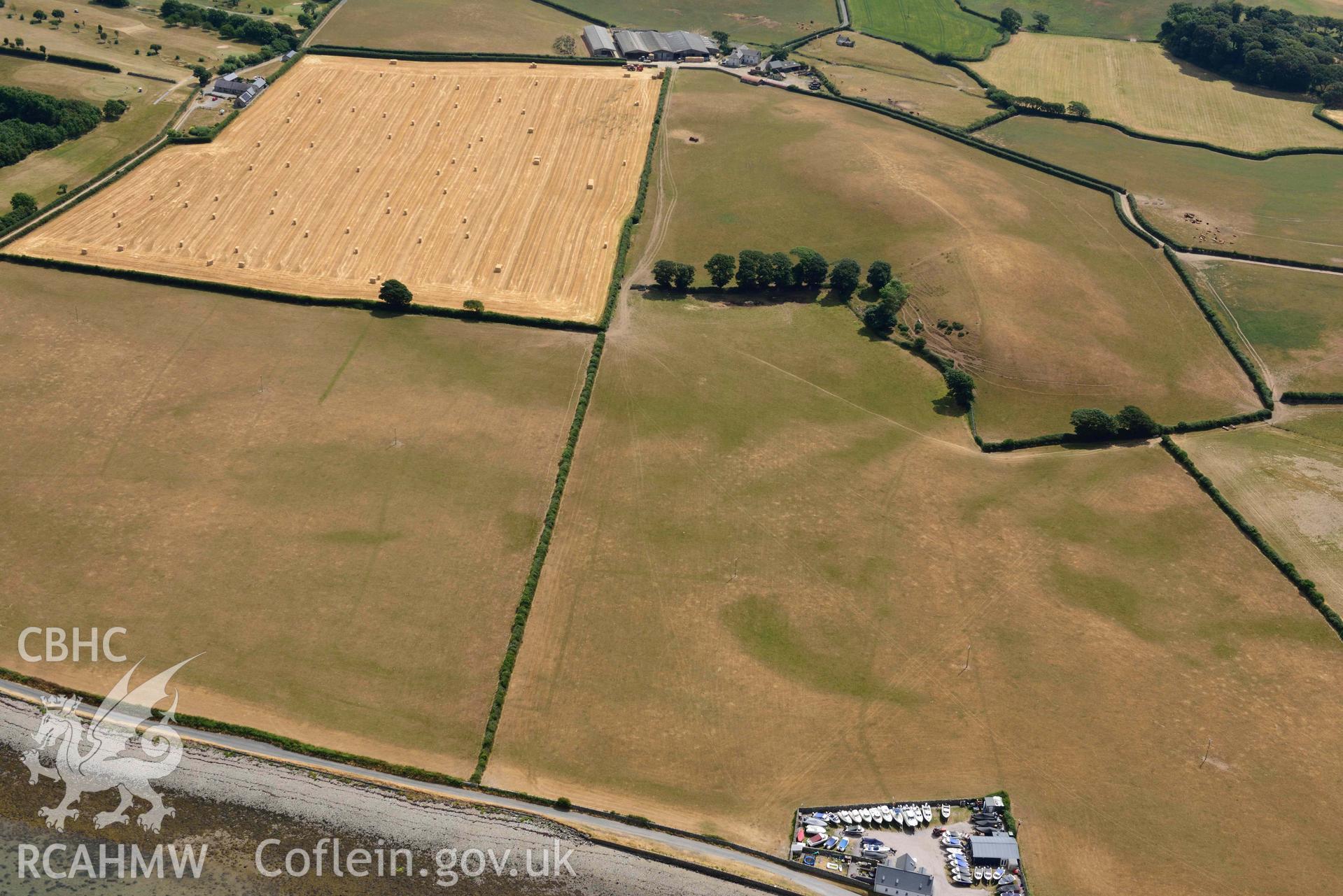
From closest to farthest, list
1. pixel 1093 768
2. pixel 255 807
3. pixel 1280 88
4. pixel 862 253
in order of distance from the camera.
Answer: pixel 255 807 → pixel 1093 768 → pixel 862 253 → pixel 1280 88

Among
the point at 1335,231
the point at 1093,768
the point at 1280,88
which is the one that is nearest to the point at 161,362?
the point at 1093,768

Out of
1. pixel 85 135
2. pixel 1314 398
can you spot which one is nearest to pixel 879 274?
pixel 1314 398

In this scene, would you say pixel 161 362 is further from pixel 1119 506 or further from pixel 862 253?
pixel 1119 506

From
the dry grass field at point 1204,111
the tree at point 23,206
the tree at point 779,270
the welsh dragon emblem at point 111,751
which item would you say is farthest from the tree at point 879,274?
the tree at point 23,206

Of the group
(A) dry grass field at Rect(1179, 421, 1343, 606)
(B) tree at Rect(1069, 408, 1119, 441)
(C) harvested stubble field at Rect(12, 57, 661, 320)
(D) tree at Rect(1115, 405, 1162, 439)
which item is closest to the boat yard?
(A) dry grass field at Rect(1179, 421, 1343, 606)

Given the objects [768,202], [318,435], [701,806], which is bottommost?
[701,806]

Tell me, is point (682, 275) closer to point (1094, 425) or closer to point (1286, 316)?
point (1094, 425)
